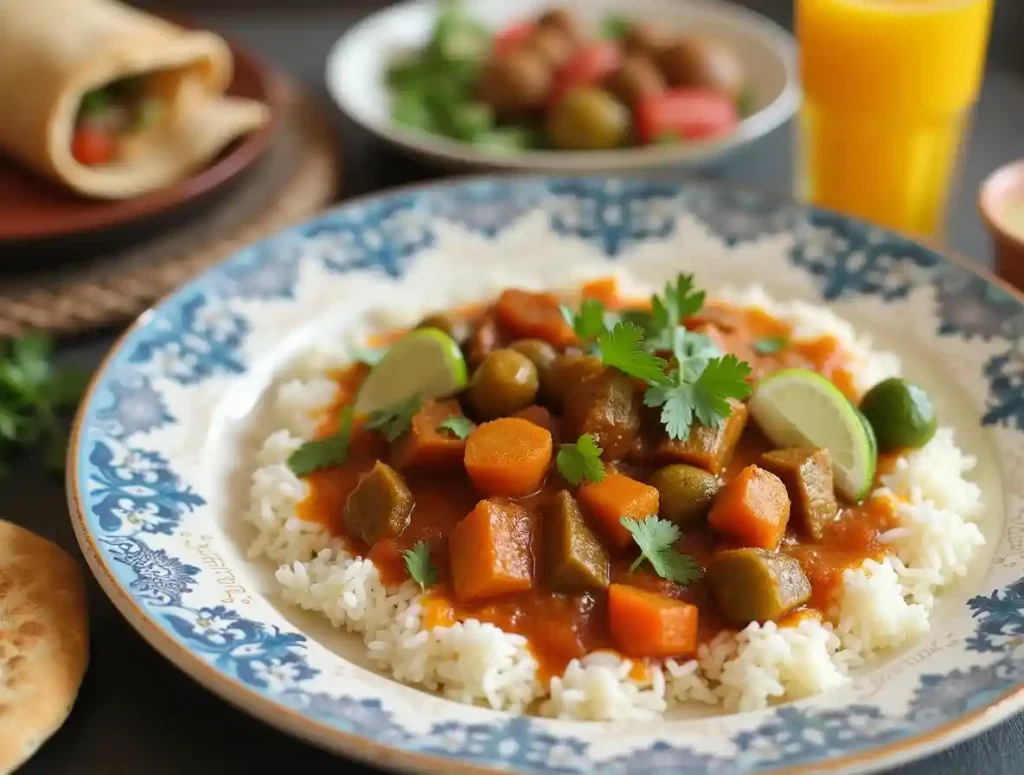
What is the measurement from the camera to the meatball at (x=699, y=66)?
228 inches

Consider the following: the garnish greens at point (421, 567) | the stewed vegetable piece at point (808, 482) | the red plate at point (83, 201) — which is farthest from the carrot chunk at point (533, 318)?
the red plate at point (83, 201)

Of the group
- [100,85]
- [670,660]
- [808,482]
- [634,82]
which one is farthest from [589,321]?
[100,85]

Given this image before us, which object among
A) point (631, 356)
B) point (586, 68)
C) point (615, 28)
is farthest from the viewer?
point (615, 28)

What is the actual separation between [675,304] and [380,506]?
47.0 inches

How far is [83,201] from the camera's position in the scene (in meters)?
4.89

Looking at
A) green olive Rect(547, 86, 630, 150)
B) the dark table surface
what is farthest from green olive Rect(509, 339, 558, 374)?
green olive Rect(547, 86, 630, 150)

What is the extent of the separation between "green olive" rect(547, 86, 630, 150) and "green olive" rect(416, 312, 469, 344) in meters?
1.85

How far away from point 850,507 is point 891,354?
88 centimetres

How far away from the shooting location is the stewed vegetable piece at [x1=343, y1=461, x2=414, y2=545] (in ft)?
10.7

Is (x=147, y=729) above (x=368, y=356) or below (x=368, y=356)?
below

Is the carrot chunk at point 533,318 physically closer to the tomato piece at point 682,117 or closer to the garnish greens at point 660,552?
the garnish greens at point 660,552

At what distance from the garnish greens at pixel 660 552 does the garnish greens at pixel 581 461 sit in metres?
0.18

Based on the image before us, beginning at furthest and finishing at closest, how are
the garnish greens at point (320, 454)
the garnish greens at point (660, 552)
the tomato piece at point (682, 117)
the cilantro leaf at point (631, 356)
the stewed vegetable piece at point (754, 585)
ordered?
the tomato piece at point (682, 117), the garnish greens at point (320, 454), the cilantro leaf at point (631, 356), the garnish greens at point (660, 552), the stewed vegetable piece at point (754, 585)

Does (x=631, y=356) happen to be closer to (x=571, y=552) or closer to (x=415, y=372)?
(x=571, y=552)
